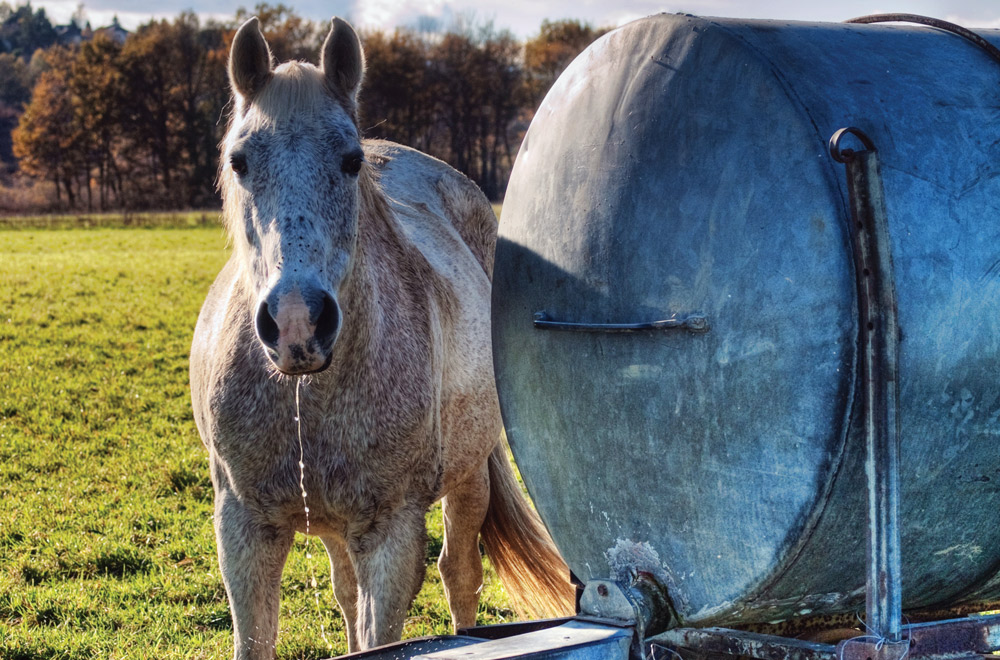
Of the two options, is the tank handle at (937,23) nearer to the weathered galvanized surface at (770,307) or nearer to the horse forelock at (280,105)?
the weathered galvanized surface at (770,307)

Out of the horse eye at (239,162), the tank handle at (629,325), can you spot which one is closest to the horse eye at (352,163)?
the horse eye at (239,162)

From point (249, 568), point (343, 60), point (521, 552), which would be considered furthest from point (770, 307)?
point (521, 552)

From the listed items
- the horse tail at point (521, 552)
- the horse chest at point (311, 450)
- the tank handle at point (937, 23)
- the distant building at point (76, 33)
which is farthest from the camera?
the distant building at point (76, 33)

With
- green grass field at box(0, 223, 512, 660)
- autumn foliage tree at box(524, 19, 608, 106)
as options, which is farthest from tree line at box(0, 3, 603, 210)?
green grass field at box(0, 223, 512, 660)

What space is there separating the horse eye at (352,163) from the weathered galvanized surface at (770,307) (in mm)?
734

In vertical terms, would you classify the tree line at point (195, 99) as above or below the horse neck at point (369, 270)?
above

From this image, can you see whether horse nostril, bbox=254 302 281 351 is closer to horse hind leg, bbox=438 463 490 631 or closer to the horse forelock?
the horse forelock

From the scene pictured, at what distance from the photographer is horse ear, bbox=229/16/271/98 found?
283cm

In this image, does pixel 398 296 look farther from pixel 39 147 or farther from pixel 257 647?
pixel 39 147

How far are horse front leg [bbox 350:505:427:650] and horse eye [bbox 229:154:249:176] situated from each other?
1.20 metres

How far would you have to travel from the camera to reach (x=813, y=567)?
2061 millimetres

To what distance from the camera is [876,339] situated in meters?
1.83

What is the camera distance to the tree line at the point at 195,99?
37.6m

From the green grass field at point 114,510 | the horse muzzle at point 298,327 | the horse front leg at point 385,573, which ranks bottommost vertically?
the green grass field at point 114,510
